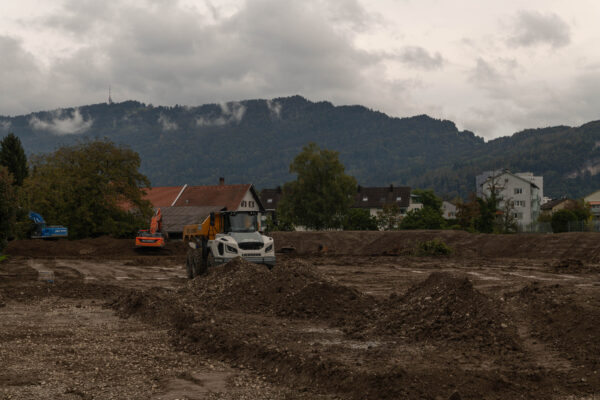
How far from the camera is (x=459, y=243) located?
45.8 metres

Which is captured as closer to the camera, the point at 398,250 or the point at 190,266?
the point at 190,266

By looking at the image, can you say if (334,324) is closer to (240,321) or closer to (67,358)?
(240,321)

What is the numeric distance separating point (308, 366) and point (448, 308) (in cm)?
390

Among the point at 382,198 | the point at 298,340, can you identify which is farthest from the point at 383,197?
the point at 298,340

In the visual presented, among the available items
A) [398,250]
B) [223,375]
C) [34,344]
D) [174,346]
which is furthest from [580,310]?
[398,250]

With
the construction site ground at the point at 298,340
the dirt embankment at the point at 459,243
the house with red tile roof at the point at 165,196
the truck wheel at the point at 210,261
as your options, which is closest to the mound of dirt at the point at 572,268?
the dirt embankment at the point at 459,243

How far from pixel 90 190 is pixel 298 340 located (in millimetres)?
47256

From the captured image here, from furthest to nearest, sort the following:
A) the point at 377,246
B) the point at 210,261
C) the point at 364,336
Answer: the point at 377,246 → the point at 210,261 → the point at 364,336

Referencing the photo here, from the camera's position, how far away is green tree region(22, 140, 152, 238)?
5500 centimetres

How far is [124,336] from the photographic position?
13.8 metres

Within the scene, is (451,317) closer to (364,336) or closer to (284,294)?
(364,336)

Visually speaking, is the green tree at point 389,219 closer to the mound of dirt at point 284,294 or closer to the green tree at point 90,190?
the green tree at point 90,190

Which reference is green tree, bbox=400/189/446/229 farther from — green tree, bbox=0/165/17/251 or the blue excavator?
green tree, bbox=0/165/17/251

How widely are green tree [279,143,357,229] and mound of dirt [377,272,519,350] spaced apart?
235 feet
